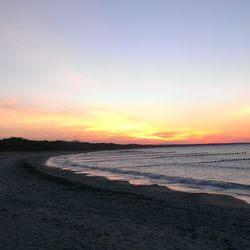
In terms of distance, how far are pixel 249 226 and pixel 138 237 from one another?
391 cm

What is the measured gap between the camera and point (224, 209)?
49.9 feet

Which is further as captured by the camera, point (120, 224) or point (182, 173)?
point (182, 173)

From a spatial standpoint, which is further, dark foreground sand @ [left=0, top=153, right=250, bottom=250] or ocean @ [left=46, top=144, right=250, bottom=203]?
ocean @ [left=46, top=144, right=250, bottom=203]

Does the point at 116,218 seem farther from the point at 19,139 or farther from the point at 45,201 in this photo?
the point at 19,139

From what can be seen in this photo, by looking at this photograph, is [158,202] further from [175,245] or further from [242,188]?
[242,188]

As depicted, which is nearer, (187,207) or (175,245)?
(175,245)

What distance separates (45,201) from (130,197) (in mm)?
4099

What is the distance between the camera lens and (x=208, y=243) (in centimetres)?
925

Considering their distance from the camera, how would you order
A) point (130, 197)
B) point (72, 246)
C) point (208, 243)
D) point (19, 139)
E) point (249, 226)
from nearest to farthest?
point (72, 246) → point (208, 243) → point (249, 226) → point (130, 197) → point (19, 139)

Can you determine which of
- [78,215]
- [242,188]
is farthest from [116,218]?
[242,188]

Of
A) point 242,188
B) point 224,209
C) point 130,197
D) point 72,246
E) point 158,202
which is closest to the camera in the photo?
point 72,246

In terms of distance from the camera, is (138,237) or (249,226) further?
(249,226)

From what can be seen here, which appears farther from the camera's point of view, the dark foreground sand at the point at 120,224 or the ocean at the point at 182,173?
the ocean at the point at 182,173

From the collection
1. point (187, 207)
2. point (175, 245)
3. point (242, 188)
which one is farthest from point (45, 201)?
point (242, 188)
